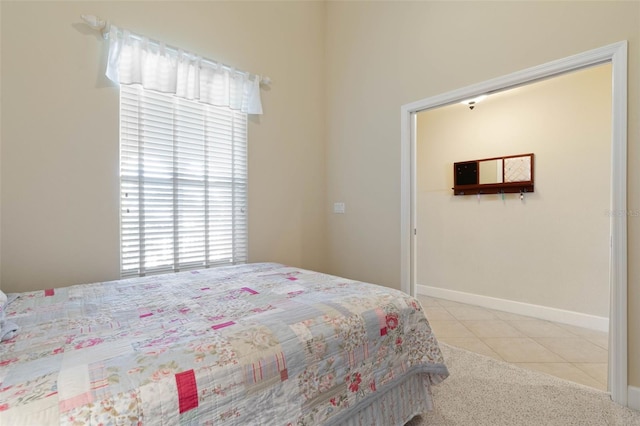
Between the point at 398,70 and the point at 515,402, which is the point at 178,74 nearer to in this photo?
the point at 398,70

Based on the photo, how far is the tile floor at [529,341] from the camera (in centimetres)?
207

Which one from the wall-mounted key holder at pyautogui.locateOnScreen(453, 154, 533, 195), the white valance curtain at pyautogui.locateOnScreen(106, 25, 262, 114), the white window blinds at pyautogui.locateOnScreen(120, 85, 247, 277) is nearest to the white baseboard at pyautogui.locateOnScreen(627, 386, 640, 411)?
the wall-mounted key holder at pyautogui.locateOnScreen(453, 154, 533, 195)

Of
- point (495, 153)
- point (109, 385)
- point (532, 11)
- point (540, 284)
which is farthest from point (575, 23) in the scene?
point (109, 385)

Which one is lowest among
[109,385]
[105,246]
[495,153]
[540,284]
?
[540,284]

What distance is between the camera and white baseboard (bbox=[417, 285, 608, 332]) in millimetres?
2766

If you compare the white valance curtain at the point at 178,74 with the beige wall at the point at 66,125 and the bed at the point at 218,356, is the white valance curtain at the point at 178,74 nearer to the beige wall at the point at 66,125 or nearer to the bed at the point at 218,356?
the beige wall at the point at 66,125

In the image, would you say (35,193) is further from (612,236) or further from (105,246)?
(612,236)

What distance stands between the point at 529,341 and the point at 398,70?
2682mm

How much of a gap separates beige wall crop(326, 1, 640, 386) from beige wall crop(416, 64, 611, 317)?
1.31 metres

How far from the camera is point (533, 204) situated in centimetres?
315

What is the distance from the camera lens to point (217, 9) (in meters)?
2.50

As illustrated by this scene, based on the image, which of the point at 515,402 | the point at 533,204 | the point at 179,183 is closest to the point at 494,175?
the point at 533,204

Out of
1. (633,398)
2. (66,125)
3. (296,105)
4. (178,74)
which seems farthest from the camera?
(296,105)

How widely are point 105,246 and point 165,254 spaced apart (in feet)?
1.25
